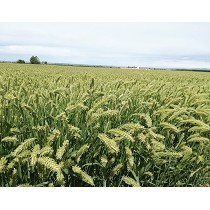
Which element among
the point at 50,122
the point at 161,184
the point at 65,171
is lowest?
the point at 161,184

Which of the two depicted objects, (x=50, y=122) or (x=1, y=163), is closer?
(x=1, y=163)

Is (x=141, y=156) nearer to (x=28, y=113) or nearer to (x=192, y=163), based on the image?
(x=192, y=163)

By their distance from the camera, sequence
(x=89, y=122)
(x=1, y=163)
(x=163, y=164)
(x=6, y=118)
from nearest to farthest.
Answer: (x=1, y=163) → (x=89, y=122) → (x=6, y=118) → (x=163, y=164)

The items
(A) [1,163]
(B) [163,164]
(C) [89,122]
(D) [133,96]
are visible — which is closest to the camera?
(A) [1,163]

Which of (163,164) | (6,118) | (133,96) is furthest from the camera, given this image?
(133,96)

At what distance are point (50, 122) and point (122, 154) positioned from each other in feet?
2.47

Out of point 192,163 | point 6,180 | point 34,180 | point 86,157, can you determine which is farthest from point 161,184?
point 6,180

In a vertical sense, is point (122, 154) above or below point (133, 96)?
below

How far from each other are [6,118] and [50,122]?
0.39 m

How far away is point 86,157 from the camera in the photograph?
235 cm

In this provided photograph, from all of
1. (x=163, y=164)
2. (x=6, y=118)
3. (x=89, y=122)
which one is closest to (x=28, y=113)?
(x=6, y=118)

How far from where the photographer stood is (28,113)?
→ 250 centimetres

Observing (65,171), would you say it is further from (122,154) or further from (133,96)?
(133,96)

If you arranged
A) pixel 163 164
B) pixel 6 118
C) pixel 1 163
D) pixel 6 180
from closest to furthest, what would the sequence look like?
pixel 1 163, pixel 6 180, pixel 6 118, pixel 163 164
